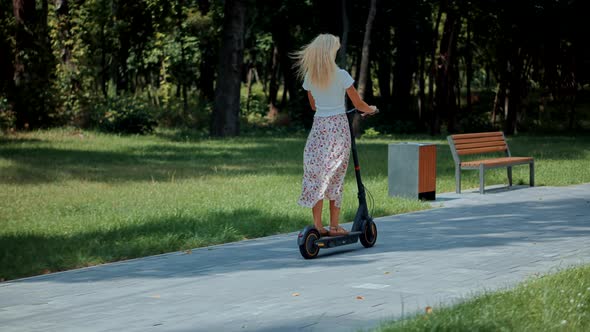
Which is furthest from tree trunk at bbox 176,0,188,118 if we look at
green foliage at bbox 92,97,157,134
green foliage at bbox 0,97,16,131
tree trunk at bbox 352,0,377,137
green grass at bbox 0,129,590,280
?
green grass at bbox 0,129,590,280

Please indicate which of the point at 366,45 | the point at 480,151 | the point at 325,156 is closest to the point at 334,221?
the point at 325,156

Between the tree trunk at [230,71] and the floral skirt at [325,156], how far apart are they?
2096cm

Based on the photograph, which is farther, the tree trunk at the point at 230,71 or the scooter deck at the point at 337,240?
the tree trunk at the point at 230,71

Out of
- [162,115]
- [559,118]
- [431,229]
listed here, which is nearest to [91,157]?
[431,229]

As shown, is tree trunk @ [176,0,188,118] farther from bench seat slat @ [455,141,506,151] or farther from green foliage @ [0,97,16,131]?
bench seat slat @ [455,141,506,151]

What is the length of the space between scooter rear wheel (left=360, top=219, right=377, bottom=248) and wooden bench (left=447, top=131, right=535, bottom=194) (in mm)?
5608

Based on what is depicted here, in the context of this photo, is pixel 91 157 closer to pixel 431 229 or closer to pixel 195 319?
pixel 431 229

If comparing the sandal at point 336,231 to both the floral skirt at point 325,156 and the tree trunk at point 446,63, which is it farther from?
the tree trunk at point 446,63

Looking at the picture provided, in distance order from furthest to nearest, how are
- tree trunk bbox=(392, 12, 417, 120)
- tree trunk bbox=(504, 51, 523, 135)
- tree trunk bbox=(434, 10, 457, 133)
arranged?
tree trunk bbox=(392, 12, 417, 120)
tree trunk bbox=(504, 51, 523, 135)
tree trunk bbox=(434, 10, 457, 133)

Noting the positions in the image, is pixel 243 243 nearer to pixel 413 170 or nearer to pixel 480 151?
pixel 413 170

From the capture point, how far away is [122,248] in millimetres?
9008

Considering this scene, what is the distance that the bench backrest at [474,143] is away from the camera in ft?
48.1

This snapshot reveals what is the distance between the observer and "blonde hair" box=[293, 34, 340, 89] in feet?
27.5

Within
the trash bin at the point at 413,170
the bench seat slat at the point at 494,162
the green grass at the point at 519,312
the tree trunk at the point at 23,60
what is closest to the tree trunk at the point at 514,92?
the tree trunk at the point at 23,60
